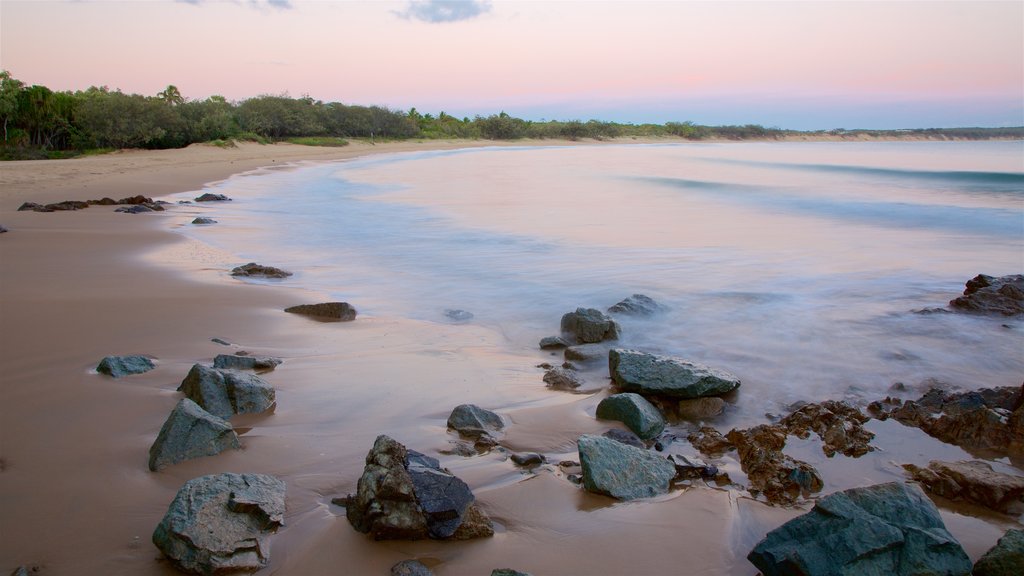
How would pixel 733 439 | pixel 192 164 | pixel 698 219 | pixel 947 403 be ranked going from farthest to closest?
pixel 192 164 → pixel 698 219 → pixel 947 403 → pixel 733 439

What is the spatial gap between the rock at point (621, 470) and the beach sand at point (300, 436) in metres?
0.06

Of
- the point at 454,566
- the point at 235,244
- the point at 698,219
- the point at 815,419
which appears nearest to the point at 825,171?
the point at 698,219

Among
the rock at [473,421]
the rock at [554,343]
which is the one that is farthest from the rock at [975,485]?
the rock at [554,343]

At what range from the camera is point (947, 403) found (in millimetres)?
3904

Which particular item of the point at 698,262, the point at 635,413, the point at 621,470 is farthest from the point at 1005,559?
the point at 698,262

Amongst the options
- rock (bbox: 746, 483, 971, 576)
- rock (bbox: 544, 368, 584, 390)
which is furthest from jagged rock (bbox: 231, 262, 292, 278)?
rock (bbox: 746, 483, 971, 576)

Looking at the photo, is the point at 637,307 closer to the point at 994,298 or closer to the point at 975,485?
the point at 994,298

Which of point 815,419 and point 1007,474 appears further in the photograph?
point 815,419

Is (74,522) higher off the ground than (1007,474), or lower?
higher

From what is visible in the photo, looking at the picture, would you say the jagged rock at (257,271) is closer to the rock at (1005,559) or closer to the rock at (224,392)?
the rock at (224,392)

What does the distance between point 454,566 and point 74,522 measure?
1.34 metres

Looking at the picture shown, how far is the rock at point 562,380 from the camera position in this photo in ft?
13.5

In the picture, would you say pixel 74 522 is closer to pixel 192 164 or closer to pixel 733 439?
pixel 733 439

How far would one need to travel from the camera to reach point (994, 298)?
598 cm
